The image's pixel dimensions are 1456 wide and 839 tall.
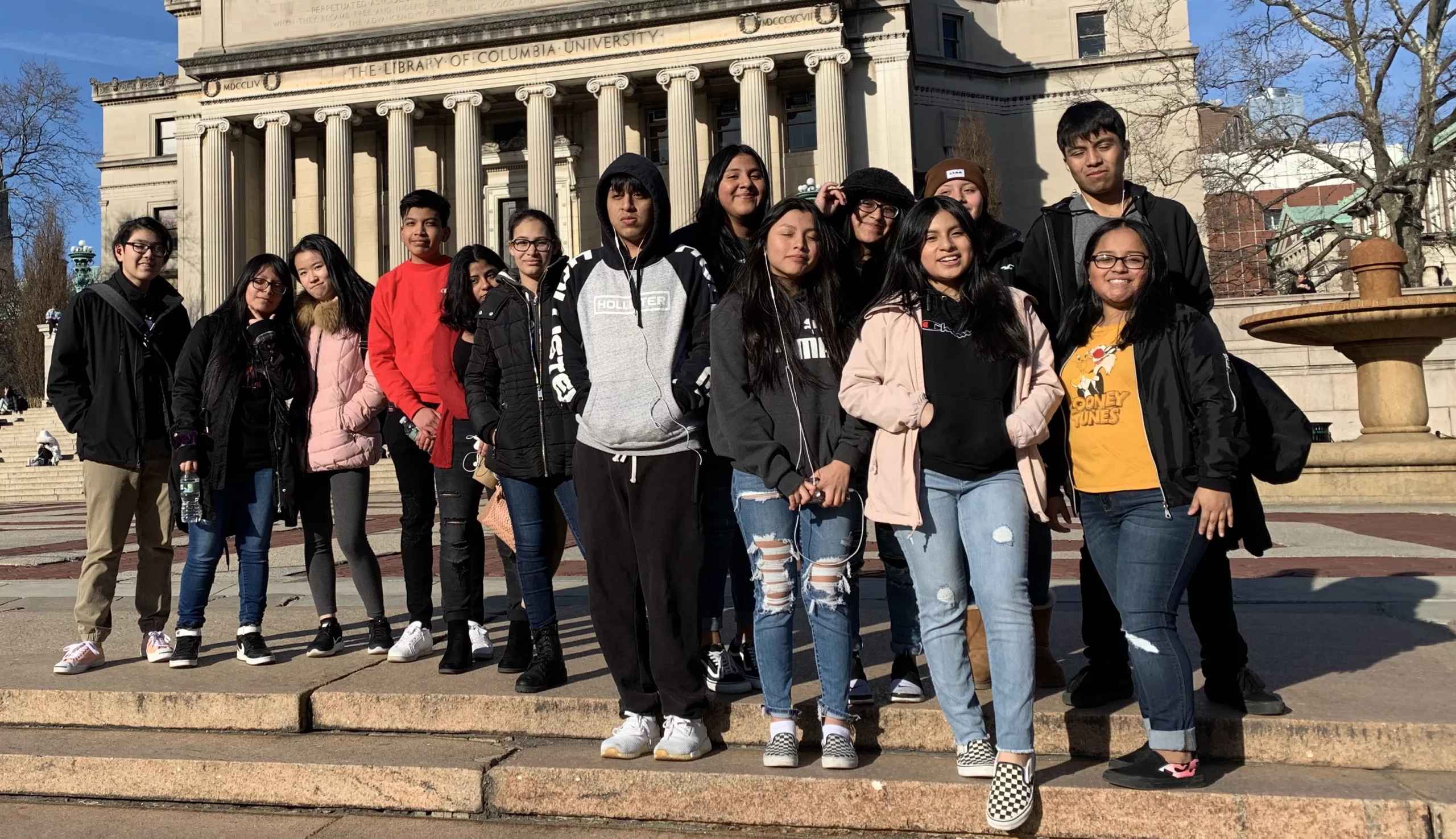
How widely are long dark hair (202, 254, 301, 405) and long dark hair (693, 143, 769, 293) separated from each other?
225 cm

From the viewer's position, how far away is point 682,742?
3.79m

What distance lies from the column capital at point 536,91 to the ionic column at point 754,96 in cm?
675

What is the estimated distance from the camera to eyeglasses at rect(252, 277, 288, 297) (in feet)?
18.0

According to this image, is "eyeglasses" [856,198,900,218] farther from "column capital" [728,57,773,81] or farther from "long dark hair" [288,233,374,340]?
"column capital" [728,57,773,81]

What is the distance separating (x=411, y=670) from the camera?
488 cm

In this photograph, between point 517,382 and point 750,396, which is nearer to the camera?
point 750,396

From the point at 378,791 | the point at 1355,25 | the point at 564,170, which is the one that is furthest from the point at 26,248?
the point at 378,791

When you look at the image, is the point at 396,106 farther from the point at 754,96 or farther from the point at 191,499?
the point at 191,499

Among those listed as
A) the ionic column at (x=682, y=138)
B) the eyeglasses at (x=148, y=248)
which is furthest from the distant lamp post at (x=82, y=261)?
the eyeglasses at (x=148, y=248)

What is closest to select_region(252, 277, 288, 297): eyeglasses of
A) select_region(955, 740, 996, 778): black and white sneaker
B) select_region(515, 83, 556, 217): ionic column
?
select_region(955, 740, 996, 778): black and white sneaker

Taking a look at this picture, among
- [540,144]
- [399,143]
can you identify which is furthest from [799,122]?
[399,143]

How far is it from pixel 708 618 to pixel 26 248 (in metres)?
62.9

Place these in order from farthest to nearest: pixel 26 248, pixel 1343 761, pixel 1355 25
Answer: pixel 26 248 < pixel 1355 25 < pixel 1343 761

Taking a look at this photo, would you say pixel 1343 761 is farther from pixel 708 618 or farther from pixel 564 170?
pixel 564 170
